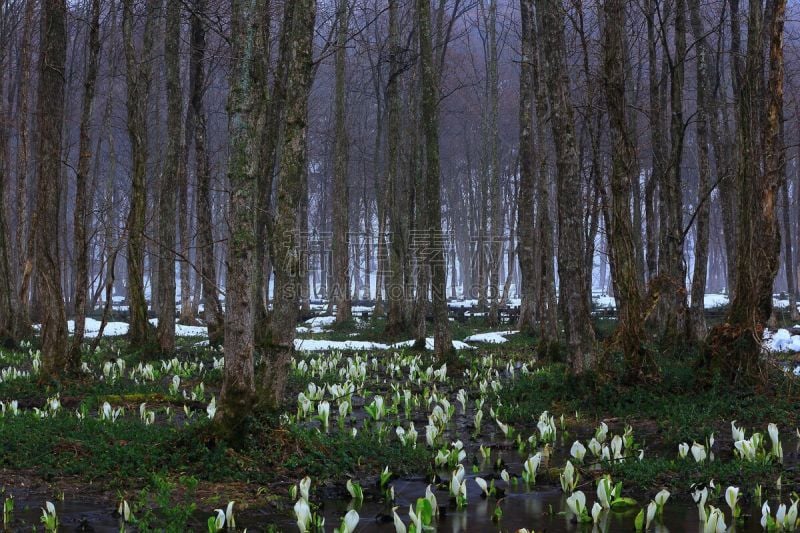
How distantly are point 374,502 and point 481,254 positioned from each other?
3164 cm

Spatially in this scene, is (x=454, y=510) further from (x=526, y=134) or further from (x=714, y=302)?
(x=714, y=302)

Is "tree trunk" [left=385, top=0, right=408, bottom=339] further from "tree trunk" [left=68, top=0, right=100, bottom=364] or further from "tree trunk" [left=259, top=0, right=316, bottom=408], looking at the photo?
"tree trunk" [left=259, top=0, right=316, bottom=408]

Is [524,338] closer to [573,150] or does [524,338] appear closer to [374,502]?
[573,150]

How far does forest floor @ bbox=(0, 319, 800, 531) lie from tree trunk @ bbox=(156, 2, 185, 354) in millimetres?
3177

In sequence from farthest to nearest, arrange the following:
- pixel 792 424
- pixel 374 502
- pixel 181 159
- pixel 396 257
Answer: pixel 396 257
pixel 181 159
pixel 792 424
pixel 374 502

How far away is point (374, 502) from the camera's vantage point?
5.45m

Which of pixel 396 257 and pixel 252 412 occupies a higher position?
pixel 396 257

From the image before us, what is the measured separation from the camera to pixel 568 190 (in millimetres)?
9508

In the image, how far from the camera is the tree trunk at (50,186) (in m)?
10.2

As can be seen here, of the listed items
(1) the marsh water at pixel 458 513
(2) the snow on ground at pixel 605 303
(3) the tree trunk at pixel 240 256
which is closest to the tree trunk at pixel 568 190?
(1) the marsh water at pixel 458 513

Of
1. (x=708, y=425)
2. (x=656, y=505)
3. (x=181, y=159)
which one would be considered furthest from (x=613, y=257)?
(x=181, y=159)

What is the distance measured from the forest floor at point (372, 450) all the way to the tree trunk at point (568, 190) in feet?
1.82

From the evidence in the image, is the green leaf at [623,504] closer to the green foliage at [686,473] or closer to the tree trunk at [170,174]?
the green foliage at [686,473]

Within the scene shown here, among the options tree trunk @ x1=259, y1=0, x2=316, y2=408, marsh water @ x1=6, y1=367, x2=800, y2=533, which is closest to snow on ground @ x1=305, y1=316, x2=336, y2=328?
tree trunk @ x1=259, y1=0, x2=316, y2=408
